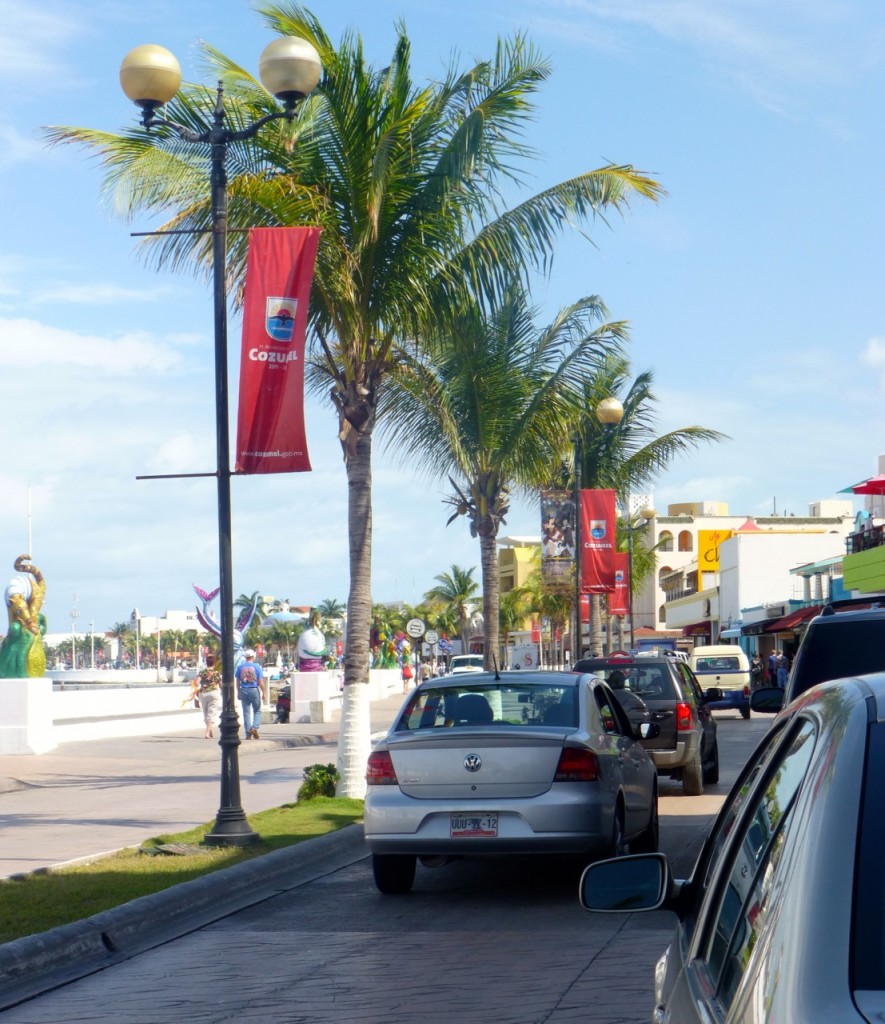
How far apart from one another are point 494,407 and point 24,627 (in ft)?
31.8

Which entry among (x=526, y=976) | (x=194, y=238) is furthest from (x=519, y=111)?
(x=526, y=976)

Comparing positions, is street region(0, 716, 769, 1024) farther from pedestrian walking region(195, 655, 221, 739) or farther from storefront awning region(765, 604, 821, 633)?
storefront awning region(765, 604, 821, 633)

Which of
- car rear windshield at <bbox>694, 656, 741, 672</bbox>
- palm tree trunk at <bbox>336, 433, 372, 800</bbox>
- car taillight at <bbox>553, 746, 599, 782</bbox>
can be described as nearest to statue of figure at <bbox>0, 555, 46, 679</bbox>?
palm tree trunk at <bbox>336, 433, 372, 800</bbox>

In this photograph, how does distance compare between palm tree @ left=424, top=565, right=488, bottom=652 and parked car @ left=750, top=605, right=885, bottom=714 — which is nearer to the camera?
parked car @ left=750, top=605, right=885, bottom=714

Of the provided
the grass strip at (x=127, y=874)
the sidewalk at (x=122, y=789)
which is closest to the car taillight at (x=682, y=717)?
the grass strip at (x=127, y=874)

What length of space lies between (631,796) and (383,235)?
8.57m

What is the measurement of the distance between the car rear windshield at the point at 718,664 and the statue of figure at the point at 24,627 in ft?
74.7

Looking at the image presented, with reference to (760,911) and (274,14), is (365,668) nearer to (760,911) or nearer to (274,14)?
(274,14)

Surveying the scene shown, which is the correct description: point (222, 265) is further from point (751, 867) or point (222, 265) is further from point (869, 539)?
point (869, 539)

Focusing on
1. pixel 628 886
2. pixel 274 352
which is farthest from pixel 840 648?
pixel 274 352

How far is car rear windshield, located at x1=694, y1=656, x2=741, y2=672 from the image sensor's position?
44.5 metres

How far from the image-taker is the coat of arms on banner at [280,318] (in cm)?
1375

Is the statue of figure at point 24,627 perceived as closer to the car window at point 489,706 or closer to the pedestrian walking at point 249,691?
the pedestrian walking at point 249,691

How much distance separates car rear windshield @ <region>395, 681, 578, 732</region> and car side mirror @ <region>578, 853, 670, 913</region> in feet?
23.4
